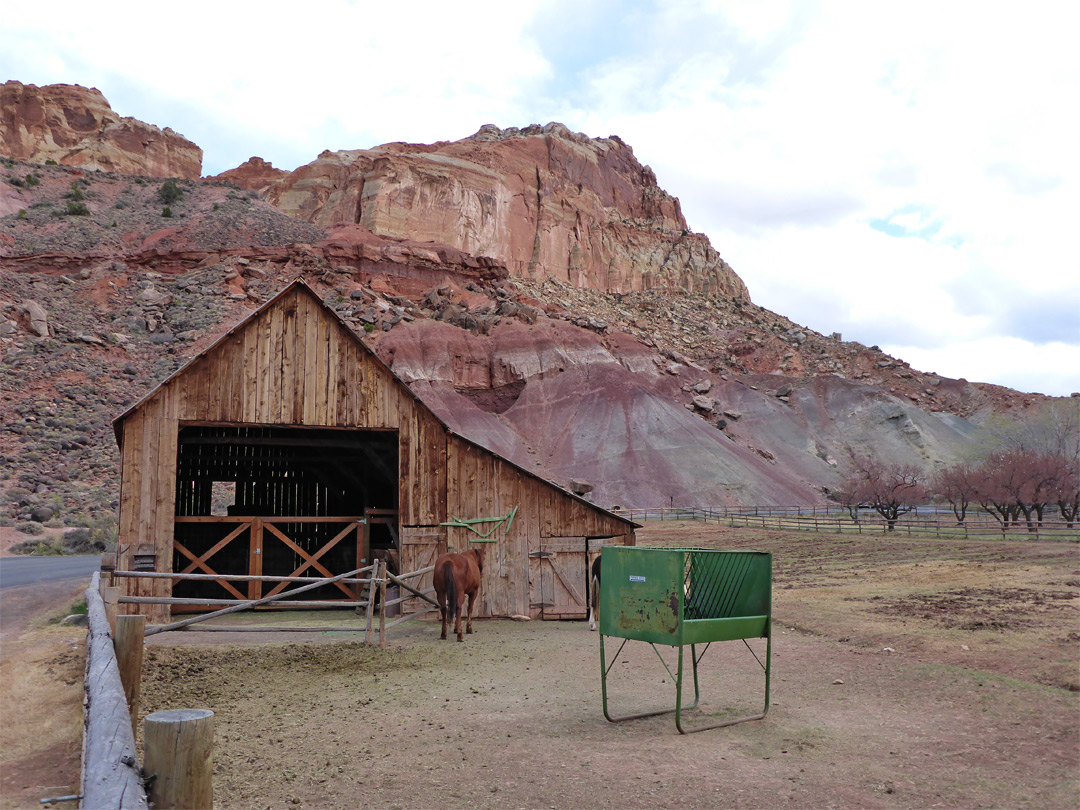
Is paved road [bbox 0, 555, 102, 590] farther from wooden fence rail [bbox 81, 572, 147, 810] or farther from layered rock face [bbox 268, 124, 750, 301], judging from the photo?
layered rock face [bbox 268, 124, 750, 301]

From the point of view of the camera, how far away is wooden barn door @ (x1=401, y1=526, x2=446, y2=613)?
1658cm

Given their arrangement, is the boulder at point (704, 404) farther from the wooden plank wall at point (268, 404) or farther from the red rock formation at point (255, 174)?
the red rock formation at point (255, 174)

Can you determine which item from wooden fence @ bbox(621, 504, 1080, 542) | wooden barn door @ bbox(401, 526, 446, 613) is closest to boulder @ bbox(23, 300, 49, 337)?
wooden fence @ bbox(621, 504, 1080, 542)

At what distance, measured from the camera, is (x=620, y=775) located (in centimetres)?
674

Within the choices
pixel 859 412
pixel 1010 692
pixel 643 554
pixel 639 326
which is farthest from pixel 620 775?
pixel 639 326

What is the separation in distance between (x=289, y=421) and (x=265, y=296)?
50.2 meters

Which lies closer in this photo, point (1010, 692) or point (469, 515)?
point (1010, 692)

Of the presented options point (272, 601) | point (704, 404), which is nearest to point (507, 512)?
point (272, 601)

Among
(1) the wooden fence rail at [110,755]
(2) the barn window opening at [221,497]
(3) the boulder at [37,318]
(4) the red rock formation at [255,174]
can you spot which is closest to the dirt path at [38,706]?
(1) the wooden fence rail at [110,755]

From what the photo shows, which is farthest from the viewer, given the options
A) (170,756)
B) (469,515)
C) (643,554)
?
(469,515)

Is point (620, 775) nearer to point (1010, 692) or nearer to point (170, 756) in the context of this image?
point (170, 756)

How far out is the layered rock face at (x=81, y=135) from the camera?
10856cm

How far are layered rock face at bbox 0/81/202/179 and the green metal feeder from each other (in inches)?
4559

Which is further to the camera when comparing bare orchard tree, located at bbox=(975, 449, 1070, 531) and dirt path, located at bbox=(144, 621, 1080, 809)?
bare orchard tree, located at bbox=(975, 449, 1070, 531)
